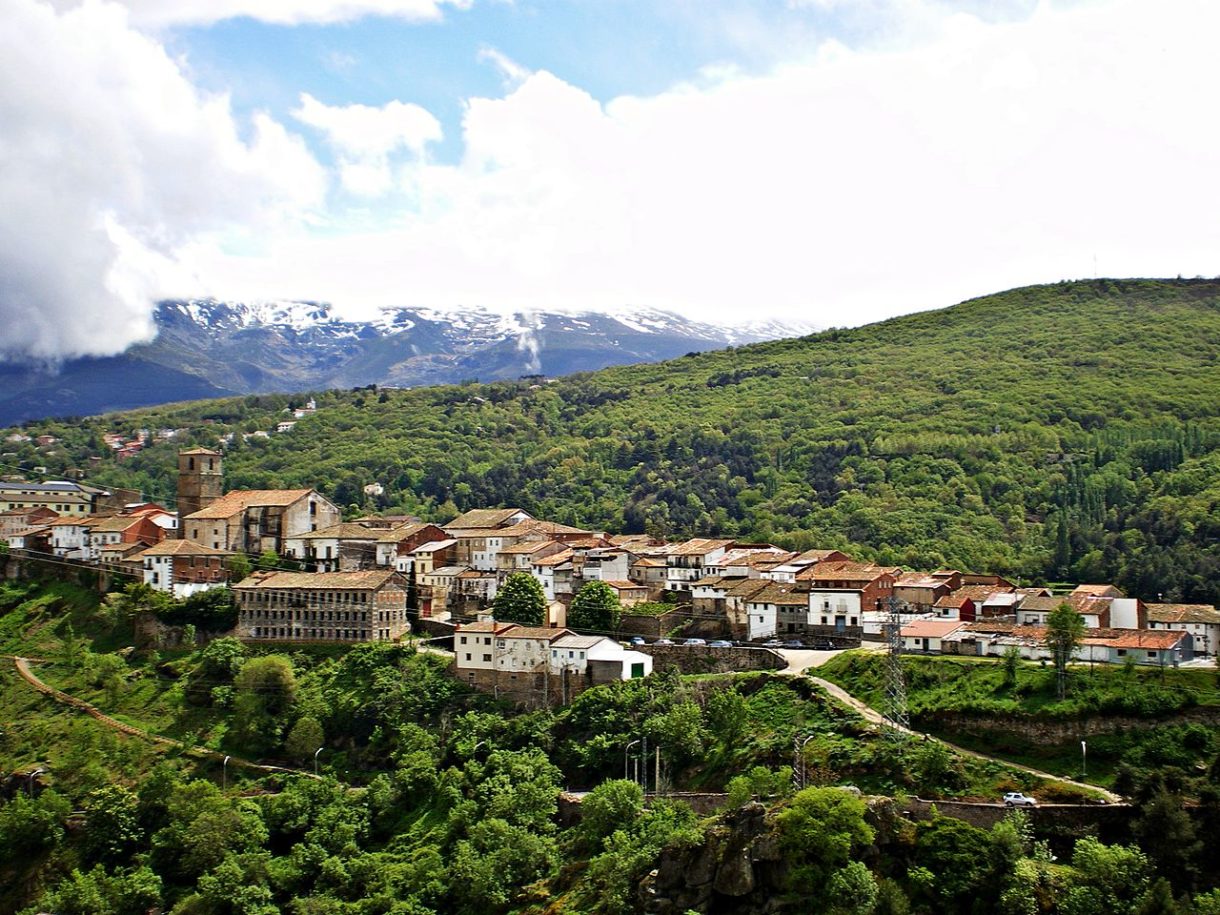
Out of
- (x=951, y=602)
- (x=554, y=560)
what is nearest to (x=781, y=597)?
(x=951, y=602)

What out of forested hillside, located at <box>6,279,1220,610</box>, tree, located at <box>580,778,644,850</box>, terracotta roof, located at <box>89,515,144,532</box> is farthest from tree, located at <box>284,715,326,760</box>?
forested hillside, located at <box>6,279,1220,610</box>

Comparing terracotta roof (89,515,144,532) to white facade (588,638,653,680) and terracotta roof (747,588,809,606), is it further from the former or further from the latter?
terracotta roof (747,588,809,606)

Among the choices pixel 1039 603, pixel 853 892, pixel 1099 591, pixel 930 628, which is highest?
pixel 1099 591

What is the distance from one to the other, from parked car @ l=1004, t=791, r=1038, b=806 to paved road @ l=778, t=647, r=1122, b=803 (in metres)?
2.67

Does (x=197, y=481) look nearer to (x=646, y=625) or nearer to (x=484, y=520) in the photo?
(x=484, y=520)

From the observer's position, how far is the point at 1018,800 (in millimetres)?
52969

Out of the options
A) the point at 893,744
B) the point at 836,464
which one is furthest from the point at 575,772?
the point at 836,464

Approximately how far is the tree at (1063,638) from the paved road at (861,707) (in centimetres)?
534

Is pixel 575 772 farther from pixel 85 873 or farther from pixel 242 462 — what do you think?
pixel 242 462

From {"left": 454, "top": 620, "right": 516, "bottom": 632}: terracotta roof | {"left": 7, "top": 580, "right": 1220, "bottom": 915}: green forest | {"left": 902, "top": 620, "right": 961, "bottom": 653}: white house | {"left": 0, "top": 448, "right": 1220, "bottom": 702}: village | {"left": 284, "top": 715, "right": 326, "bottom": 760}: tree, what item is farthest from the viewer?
{"left": 454, "top": 620, "right": 516, "bottom": 632}: terracotta roof

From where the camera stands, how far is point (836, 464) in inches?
5423

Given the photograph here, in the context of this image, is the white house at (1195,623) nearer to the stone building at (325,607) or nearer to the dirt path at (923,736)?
the dirt path at (923,736)

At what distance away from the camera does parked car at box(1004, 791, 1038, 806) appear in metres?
52.5

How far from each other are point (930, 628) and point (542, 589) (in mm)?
24514
